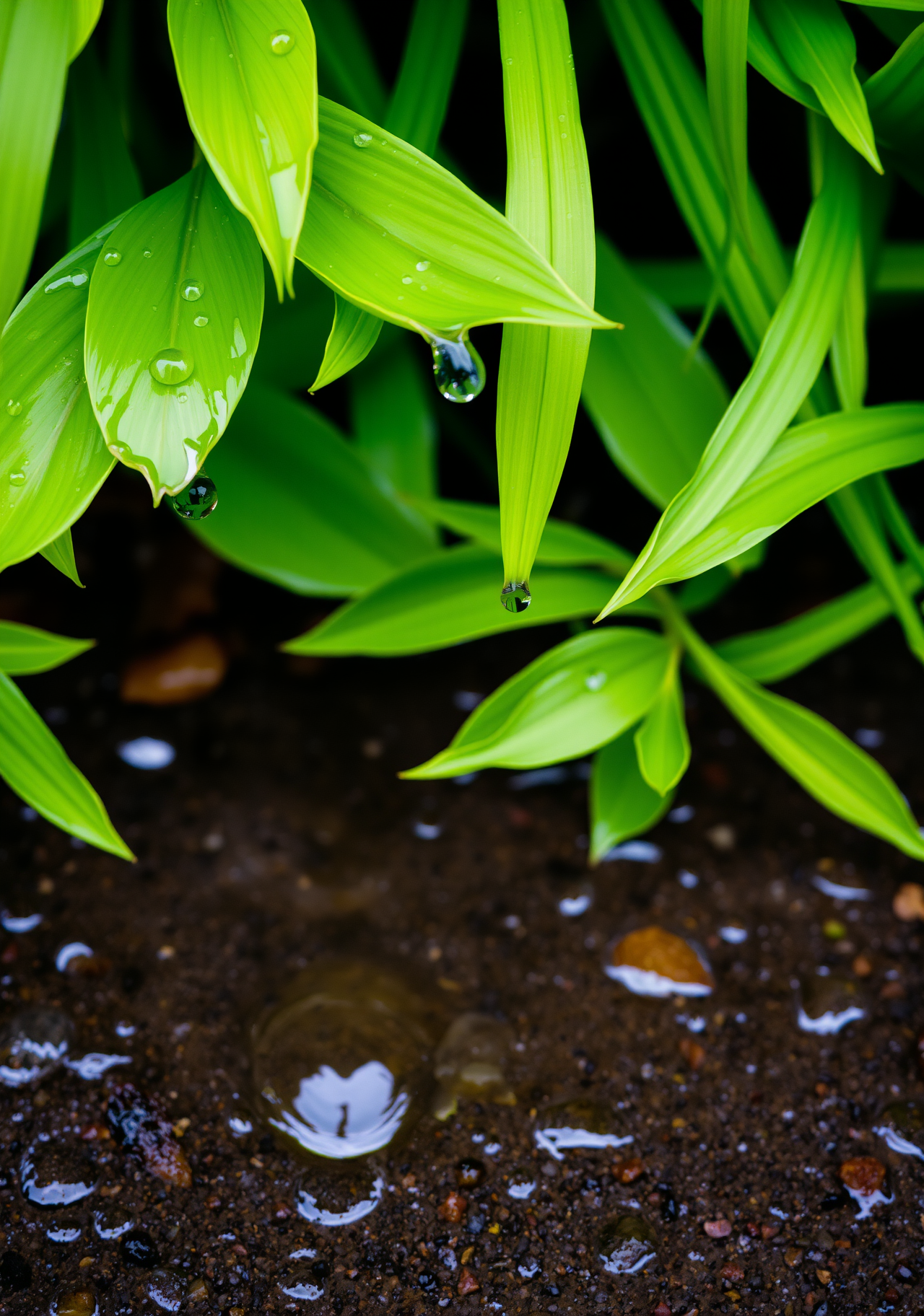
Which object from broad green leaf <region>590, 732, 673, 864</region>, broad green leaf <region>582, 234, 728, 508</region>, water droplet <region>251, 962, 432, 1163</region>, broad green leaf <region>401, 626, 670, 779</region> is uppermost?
broad green leaf <region>582, 234, 728, 508</region>

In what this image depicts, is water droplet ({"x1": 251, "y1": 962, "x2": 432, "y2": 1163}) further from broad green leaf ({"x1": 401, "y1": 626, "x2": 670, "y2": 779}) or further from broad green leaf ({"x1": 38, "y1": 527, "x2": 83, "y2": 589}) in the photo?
broad green leaf ({"x1": 38, "y1": 527, "x2": 83, "y2": 589})

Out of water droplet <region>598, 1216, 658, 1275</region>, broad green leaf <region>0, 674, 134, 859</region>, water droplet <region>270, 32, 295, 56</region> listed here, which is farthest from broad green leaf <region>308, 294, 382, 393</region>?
water droplet <region>598, 1216, 658, 1275</region>

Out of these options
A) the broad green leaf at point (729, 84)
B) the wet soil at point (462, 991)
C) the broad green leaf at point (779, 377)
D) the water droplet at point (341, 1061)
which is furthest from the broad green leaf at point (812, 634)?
the water droplet at point (341, 1061)

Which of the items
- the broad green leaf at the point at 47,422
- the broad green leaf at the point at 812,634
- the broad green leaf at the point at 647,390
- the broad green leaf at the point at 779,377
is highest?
the broad green leaf at the point at 47,422

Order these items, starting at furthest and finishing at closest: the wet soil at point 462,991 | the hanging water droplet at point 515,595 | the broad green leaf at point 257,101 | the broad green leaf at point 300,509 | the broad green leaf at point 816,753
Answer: the broad green leaf at point 300,509
the broad green leaf at point 816,753
the wet soil at point 462,991
the hanging water droplet at point 515,595
the broad green leaf at point 257,101

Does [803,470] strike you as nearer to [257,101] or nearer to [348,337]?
[348,337]

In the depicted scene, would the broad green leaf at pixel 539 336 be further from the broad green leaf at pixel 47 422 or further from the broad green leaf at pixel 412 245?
the broad green leaf at pixel 47 422
